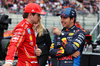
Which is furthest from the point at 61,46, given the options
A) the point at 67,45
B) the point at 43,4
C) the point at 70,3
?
the point at 70,3

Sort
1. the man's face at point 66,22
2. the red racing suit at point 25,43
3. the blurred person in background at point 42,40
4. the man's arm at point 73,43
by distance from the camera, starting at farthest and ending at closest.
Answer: the blurred person in background at point 42,40, the man's face at point 66,22, the man's arm at point 73,43, the red racing suit at point 25,43

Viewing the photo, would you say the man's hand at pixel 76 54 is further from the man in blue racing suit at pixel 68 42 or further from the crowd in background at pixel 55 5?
the crowd in background at pixel 55 5

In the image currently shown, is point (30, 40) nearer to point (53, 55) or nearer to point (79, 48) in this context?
point (53, 55)

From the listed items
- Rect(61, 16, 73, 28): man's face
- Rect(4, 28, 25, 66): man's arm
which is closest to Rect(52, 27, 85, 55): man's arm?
Rect(61, 16, 73, 28): man's face

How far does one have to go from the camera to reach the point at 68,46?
3.08 metres

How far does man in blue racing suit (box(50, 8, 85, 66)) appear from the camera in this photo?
122 inches

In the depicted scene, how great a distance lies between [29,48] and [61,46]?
47cm

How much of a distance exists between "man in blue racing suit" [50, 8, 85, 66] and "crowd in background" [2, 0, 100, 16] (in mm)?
17481

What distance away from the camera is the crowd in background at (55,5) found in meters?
22.1

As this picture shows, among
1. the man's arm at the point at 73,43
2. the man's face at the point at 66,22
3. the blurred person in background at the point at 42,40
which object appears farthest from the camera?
the blurred person in background at the point at 42,40

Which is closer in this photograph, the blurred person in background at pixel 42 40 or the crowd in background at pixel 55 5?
the blurred person in background at pixel 42 40

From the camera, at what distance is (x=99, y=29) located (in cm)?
839

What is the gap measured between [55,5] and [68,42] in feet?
80.9

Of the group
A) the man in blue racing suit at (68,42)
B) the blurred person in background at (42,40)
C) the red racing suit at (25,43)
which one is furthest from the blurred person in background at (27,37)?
the blurred person in background at (42,40)
